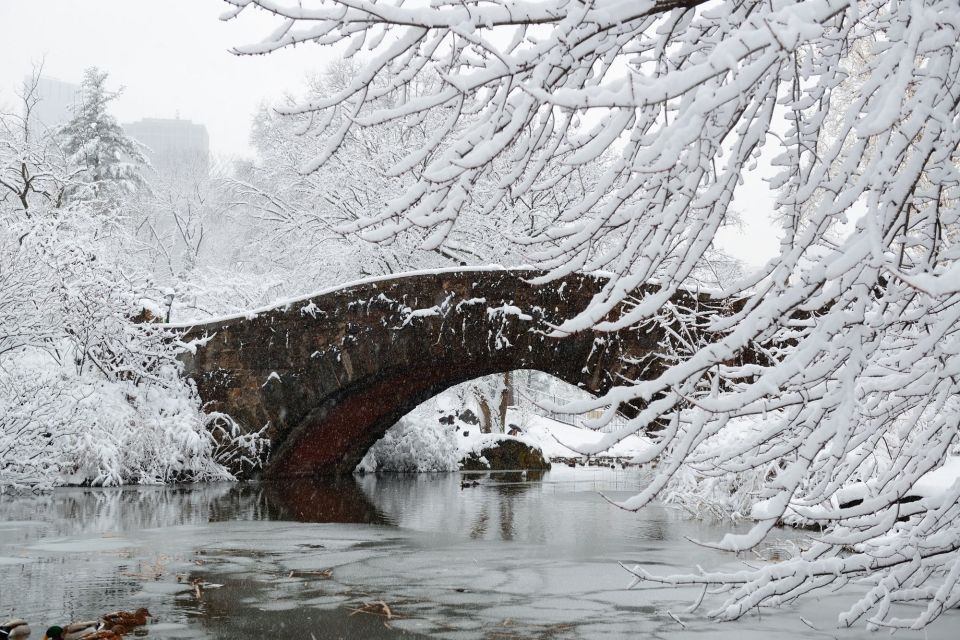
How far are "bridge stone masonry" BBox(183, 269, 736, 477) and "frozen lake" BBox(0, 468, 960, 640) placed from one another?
2.27 metres

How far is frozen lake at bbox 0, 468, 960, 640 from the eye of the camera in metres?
4.65

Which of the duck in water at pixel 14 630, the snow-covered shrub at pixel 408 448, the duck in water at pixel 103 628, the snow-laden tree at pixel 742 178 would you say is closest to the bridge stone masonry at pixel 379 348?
the snow-covered shrub at pixel 408 448

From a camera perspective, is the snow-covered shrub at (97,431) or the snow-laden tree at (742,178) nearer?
the snow-laden tree at (742,178)

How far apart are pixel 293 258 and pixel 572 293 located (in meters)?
14.0

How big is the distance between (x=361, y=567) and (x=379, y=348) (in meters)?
7.21

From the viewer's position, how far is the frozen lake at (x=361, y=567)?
4648 mm

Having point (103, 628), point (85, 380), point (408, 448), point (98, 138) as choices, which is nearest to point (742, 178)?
point (103, 628)

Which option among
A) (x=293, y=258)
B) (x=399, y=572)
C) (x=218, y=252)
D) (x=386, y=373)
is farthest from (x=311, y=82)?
(x=399, y=572)

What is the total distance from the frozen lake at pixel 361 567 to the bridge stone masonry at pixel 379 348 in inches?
89.3

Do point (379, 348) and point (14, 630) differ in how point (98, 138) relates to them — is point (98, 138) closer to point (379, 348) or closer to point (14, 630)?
point (379, 348)

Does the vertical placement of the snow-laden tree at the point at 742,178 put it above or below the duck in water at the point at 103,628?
above

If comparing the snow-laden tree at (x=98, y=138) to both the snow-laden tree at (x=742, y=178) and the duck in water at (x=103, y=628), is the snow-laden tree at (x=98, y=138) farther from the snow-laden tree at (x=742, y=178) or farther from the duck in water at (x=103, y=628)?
the snow-laden tree at (x=742, y=178)

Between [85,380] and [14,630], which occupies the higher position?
[85,380]

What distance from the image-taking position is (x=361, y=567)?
6.47m
